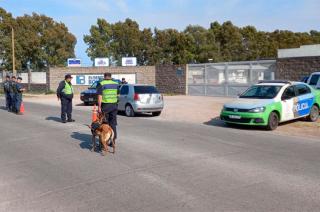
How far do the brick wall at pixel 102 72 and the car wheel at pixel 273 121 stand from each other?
2562 centimetres

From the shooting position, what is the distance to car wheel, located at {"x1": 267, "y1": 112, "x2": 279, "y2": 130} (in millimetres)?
13359

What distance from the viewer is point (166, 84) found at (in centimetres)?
3700

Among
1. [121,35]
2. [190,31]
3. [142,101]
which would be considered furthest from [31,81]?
[142,101]

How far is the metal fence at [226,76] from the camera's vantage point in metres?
27.4

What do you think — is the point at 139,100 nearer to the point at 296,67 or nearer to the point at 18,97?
the point at 18,97

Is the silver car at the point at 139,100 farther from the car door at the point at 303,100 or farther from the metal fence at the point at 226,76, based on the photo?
the metal fence at the point at 226,76

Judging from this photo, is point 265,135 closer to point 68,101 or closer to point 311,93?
point 311,93

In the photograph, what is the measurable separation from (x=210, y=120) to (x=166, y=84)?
67.7 ft

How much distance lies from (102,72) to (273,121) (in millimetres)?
28707

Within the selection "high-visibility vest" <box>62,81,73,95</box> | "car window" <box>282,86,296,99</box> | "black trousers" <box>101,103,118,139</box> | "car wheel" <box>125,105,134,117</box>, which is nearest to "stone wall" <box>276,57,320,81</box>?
"car window" <box>282,86,296,99</box>

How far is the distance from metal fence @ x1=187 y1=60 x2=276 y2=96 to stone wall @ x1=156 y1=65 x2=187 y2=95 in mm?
655

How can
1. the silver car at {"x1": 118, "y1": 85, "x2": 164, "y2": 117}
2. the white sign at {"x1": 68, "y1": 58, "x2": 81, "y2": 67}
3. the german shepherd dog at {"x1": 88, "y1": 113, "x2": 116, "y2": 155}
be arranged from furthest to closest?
the white sign at {"x1": 68, "y1": 58, "x2": 81, "y2": 67}, the silver car at {"x1": 118, "y1": 85, "x2": 164, "y2": 117}, the german shepherd dog at {"x1": 88, "y1": 113, "x2": 116, "y2": 155}

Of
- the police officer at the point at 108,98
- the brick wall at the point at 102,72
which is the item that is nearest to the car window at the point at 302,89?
the police officer at the point at 108,98

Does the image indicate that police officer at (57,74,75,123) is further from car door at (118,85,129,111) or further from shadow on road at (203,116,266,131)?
shadow on road at (203,116,266,131)
